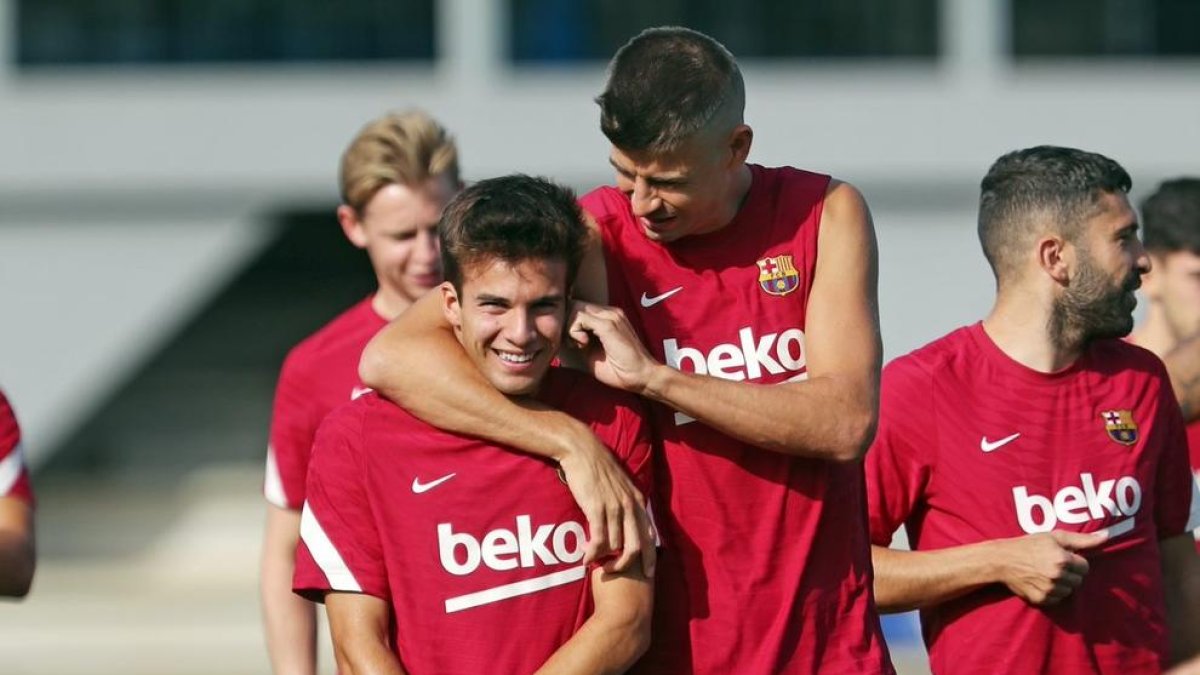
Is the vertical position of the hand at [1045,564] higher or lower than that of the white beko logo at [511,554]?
lower

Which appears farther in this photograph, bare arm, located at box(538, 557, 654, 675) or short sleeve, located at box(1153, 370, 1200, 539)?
short sleeve, located at box(1153, 370, 1200, 539)

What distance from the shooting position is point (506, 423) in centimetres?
336

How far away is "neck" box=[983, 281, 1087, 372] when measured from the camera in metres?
3.97

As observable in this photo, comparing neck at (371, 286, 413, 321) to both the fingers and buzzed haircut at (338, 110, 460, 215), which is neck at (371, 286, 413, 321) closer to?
buzzed haircut at (338, 110, 460, 215)

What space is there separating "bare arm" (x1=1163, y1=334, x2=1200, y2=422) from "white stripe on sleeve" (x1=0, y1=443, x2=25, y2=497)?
2.67 m

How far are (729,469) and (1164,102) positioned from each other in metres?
15.3

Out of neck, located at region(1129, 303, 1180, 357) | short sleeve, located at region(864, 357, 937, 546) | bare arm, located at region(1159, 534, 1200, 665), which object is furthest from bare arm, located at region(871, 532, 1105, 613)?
neck, located at region(1129, 303, 1180, 357)

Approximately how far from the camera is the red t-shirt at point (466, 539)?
132 inches

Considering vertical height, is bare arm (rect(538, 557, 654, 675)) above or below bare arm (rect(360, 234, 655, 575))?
below

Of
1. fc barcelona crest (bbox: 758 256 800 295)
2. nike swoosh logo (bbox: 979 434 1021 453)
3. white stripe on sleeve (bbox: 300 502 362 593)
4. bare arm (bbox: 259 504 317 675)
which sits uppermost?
fc barcelona crest (bbox: 758 256 800 295)

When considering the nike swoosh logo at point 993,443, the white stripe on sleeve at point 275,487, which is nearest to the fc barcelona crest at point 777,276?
the nike swoosh logo at point 993,443

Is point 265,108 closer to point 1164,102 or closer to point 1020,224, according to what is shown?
point 1164,102

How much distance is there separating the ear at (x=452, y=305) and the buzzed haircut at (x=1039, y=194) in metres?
1.29

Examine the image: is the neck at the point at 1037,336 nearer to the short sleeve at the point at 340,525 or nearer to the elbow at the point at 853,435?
the elbow at the point at 853,435
